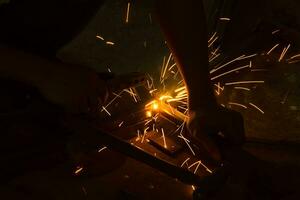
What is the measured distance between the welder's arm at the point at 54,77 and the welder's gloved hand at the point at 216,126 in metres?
0.50

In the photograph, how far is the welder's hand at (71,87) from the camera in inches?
85.2

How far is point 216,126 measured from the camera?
2.11m

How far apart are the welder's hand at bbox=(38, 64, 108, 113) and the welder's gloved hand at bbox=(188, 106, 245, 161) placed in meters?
0.49

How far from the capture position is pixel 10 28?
2.62m

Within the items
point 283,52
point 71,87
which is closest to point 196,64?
point 71,87

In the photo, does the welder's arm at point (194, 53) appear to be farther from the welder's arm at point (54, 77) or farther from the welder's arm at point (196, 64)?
the welder's arm at point (54, 77)

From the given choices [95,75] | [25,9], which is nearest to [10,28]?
[25,9]

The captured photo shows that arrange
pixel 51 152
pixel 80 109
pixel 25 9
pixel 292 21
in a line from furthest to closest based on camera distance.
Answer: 1. pixel 292 21
2. pixel 25 9
3. pixel 51 152
4. pixel 80 109

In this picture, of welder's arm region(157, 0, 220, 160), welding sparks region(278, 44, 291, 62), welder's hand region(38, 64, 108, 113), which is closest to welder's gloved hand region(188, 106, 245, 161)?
welder's arm region(157, 0, 220, 160)

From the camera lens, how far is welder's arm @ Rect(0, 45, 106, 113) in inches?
85.4

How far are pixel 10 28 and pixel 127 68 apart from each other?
1.23m

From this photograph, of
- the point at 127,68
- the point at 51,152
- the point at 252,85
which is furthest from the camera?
the point at 127,68

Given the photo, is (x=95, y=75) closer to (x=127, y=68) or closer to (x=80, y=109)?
(x=80, y=109)

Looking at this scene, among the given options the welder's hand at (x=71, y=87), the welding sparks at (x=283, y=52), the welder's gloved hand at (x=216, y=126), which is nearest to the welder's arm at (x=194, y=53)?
the welder's gloved hand at (x=216, y=126)
